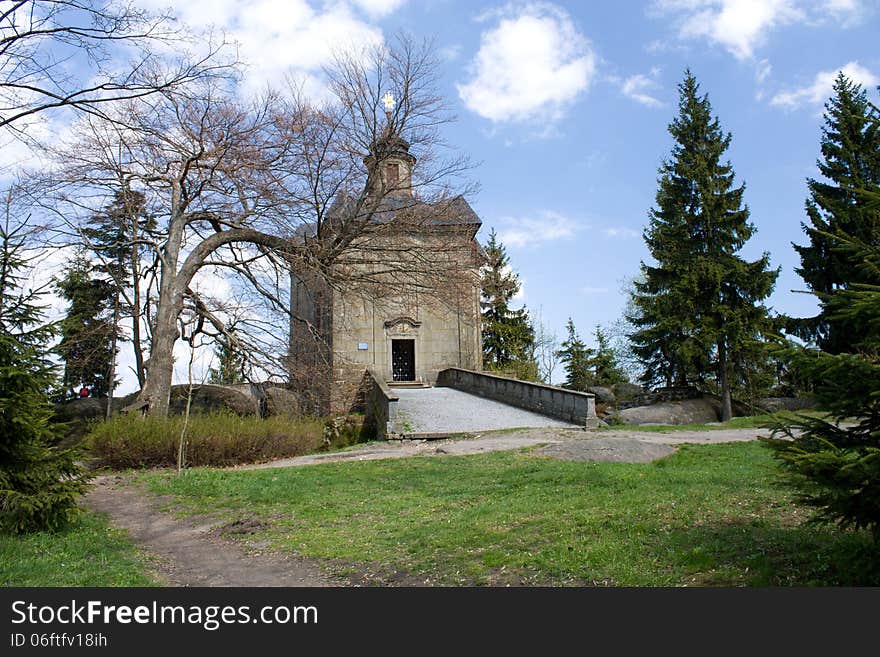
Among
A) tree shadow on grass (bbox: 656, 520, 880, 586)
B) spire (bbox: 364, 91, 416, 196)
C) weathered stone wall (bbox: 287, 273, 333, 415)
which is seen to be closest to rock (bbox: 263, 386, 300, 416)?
weathered stone wall (bbox: 287, 273, 333, 415)

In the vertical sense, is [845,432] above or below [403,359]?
below

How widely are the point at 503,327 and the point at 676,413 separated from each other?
18842 mm

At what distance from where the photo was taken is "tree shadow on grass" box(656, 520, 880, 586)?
4816 mm

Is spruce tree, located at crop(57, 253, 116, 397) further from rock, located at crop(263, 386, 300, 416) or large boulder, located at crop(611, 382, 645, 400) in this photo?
large boulder, located at crop(611, 382, 645, 400)

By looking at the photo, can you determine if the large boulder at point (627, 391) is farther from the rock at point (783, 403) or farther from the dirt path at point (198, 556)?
the dirt path at point (198, 556)

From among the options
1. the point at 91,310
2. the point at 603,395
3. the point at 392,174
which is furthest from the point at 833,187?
the point at 91,310

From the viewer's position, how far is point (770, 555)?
570 cm

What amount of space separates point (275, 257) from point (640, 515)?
747 inches

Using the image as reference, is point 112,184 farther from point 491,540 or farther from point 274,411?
point 491,540

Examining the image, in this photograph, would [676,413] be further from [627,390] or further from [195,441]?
[195,441]

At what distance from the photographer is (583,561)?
6.01 m

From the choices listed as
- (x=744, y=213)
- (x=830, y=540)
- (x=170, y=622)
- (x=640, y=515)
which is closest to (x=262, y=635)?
(x=170, y=622)

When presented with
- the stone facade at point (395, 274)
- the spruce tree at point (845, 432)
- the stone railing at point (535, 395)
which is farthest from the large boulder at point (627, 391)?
the spruce tree at point (845, 432)

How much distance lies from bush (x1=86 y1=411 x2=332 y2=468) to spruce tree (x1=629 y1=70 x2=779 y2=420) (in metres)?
17.1
